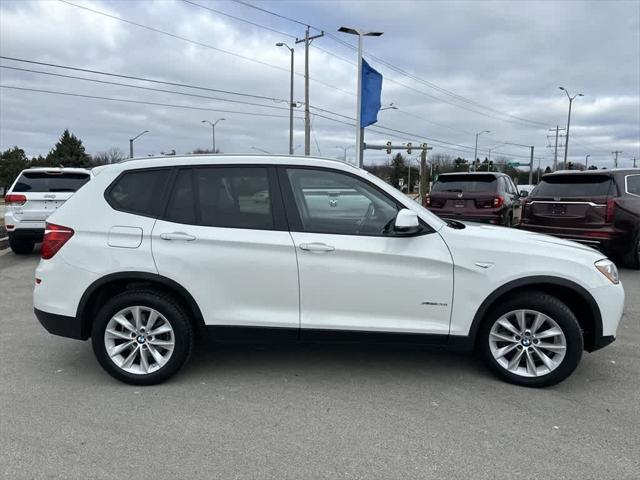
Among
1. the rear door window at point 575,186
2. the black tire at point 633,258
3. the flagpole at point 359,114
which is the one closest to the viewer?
the rear door window at point 575,186

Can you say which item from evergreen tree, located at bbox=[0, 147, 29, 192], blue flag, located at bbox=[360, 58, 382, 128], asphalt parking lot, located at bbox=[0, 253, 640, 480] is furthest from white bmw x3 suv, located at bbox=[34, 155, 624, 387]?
evergreen tree, located at bbox=[0, 147, 29, 192]

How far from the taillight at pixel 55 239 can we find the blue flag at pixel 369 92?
16952 mm

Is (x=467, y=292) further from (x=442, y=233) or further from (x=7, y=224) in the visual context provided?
(x=7, y=224)

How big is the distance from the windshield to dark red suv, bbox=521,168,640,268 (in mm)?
2142

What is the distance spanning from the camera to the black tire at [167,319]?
12.8ft

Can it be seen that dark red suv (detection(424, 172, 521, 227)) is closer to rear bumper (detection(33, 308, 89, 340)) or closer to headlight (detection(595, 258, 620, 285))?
headlight (detection(595, 258, 620, 285))

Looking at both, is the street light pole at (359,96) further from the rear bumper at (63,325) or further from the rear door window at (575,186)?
the rear bumper at (63,325)

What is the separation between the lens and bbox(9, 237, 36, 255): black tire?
32.5 feet

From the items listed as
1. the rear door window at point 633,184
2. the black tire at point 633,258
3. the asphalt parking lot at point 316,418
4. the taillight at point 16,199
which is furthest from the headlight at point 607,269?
the taillight at point 16,199

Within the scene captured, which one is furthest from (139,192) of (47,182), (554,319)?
(47,182)

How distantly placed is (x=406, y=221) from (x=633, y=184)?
695cm

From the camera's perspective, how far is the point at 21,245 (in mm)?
10148

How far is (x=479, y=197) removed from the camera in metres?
10.9

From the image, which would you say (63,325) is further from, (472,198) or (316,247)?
(472,198)
